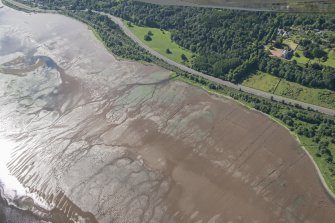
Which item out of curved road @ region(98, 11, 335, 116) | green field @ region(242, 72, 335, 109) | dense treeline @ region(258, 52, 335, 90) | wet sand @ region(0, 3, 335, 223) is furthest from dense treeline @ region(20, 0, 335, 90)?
wet sand @ region(0, 3, 335, 223)

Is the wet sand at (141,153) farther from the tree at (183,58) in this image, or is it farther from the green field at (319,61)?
the green field at (319,61)

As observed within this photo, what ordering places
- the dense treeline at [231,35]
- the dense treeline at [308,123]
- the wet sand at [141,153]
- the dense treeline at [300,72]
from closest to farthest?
1. the wet sand at [141,153]
2. the dense treeline at [308,123]
3. the dense treeline at [300,72]
4. the dense treeline at [231,35]

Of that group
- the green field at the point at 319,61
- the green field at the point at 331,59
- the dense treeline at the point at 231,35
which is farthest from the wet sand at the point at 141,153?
the green field at the point at 331,59

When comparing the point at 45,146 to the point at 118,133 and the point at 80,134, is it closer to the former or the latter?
the point at 80,134

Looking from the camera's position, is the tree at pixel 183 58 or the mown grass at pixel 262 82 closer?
the mown grass at pixel 262 82

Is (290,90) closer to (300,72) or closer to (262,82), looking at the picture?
(300,72)

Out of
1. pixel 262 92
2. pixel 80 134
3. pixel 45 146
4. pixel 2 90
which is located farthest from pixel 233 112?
pixel 2 90
